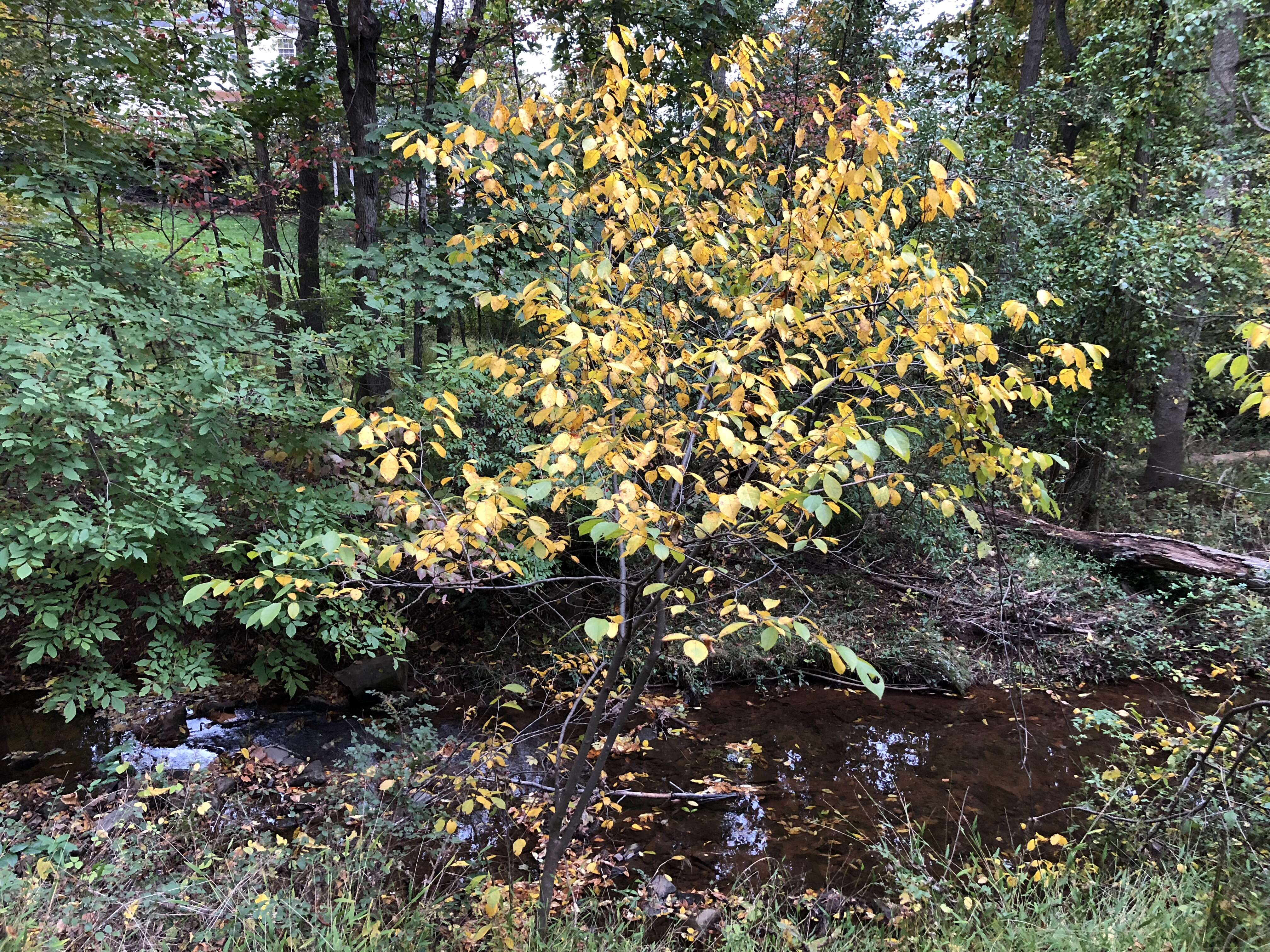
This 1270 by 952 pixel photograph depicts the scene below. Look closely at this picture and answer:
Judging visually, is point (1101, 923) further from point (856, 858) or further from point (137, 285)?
point (137, 285)

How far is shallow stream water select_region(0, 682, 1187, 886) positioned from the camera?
11.9 feet

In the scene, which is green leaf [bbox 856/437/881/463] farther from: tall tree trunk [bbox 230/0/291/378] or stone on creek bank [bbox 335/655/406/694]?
stone on creek bank [bbox 335/655/406/694]

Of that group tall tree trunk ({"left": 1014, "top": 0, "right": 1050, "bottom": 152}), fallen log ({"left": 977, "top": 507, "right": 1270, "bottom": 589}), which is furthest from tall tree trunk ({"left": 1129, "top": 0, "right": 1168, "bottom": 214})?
fallen log ({"left": 977, "top": 507, "right": 1270, "bottom": 589})

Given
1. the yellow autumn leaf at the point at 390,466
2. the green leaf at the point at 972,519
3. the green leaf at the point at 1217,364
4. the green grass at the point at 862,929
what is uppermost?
the green leaf at the point at 1217,364

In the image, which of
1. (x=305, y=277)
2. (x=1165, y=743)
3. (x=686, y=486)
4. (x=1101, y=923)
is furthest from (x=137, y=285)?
(x=1165, y=743)

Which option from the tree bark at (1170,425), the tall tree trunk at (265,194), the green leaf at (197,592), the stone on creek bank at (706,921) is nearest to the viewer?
the green leaf at (197,592)

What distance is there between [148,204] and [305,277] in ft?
5.97

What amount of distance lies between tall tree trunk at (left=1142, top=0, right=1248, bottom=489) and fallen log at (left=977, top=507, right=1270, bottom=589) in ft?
5.39

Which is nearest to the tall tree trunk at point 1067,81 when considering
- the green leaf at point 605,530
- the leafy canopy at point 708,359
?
the leafy canopy at point 708,359

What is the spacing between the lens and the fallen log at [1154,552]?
5.73 m

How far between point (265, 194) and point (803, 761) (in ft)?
20.7

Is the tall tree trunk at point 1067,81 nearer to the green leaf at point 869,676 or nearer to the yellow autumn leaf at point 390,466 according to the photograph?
the green leaf at point 869,676

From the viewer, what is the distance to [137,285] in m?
3.75

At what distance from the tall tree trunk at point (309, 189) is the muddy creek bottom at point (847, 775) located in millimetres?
4351
